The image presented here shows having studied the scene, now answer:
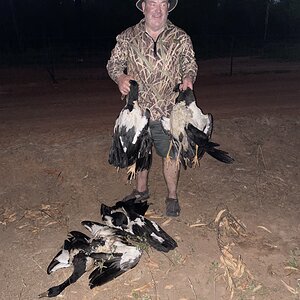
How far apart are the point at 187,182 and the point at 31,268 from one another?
2.63 m

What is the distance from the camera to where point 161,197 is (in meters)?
5.44

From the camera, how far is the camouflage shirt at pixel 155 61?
4.12m

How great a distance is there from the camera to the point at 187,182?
5871mm

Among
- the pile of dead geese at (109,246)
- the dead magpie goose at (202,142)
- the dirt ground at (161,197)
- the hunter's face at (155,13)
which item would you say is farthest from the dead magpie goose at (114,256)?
the hunter's face at (155,13)

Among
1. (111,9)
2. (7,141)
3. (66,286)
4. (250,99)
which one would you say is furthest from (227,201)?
(111,9)

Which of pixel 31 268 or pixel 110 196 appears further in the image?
pixel 110 196

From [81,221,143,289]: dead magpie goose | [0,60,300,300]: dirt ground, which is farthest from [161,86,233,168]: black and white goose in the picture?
[81,221,143,289]: dead magpie goose

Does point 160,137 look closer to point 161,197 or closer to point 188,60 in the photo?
point 188,60

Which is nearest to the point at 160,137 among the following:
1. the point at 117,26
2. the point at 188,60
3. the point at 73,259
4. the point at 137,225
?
the point at 188,60

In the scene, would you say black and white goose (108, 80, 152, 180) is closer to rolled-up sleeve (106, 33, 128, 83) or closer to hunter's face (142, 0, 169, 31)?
rolled-up sleeve (106, 33, 128, 83)

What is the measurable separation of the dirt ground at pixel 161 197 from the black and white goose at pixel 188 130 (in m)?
0.95

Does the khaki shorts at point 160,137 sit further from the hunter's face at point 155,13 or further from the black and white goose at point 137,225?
the hunter's face at point 155,13

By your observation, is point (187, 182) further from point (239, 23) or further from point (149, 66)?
point (239, 23)

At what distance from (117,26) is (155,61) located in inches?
715
